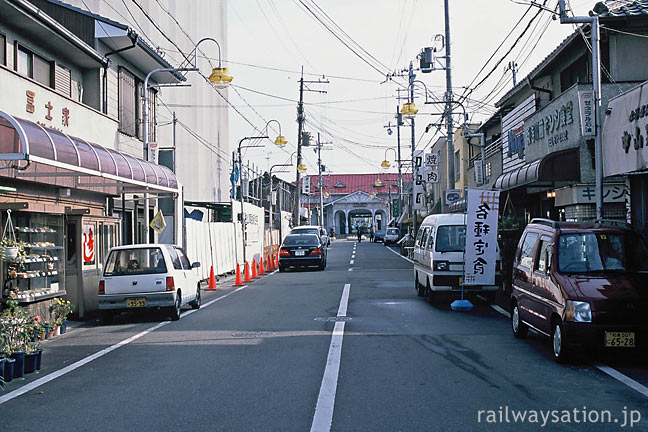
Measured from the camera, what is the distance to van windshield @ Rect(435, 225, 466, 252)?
51.0ft

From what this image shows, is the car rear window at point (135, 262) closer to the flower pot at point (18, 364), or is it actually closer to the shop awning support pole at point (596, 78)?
the flower pot at point (18, 364)

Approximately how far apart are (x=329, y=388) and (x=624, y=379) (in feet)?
11.8

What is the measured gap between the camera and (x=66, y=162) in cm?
1117

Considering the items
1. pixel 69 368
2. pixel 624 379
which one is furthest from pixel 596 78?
pixel 69 368

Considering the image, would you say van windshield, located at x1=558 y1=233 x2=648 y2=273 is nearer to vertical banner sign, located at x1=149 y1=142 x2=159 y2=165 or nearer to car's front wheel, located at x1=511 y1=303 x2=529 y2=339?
car's front wheel, located at x1=511 y1=303 x2=529 y2=339

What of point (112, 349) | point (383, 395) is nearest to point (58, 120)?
point (112, 349)

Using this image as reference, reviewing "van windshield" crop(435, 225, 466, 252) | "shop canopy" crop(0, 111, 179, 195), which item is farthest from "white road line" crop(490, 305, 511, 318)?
"shop canopy" crop(0, 111, 179, 195)

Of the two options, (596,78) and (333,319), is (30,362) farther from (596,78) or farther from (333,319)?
(596,78)

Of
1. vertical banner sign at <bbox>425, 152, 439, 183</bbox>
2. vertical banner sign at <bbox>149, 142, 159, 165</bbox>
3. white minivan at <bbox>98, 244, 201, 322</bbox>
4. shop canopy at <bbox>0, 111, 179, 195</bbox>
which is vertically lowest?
white minivan at <bbox>98, 244, 201, 322</bbox>

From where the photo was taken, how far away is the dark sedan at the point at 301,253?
28906mm

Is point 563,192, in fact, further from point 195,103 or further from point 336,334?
point 195,103

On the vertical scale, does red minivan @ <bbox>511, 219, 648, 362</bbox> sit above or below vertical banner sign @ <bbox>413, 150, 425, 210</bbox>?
below

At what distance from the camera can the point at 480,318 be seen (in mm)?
13781

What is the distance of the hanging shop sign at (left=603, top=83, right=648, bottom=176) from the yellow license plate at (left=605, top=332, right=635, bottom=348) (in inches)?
210
